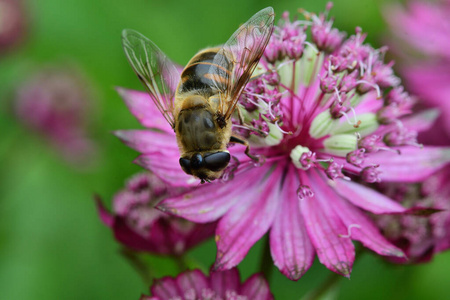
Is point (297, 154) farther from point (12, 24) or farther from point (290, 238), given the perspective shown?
point (12, 24)

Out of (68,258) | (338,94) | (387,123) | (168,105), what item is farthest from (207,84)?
(68,258)

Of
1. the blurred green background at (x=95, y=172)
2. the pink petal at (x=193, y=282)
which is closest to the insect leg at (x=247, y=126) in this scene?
the pink petal at (x=193, y=282)

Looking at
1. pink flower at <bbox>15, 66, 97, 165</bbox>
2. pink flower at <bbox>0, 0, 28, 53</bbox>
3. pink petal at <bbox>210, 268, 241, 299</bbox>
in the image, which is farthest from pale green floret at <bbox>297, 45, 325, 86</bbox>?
pink flower at <bbox>0, 0, 28, 53</bbox>

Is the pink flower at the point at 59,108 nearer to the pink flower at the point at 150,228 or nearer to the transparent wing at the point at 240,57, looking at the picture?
the pink flower at the point at 150,228

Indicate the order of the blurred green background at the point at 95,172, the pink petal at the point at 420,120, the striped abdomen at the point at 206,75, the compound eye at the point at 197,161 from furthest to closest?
the blurred green background at the point at 95,172 < the pink petal at the point at 420,120 < the striped abdomen at the point at 206,75 < the compound eye at the point at 197,161

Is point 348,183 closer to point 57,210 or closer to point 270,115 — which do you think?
→ point 270,115

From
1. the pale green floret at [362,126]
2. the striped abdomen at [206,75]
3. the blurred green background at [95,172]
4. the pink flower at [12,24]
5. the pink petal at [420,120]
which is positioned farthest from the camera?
the pink flower at [12,24]
